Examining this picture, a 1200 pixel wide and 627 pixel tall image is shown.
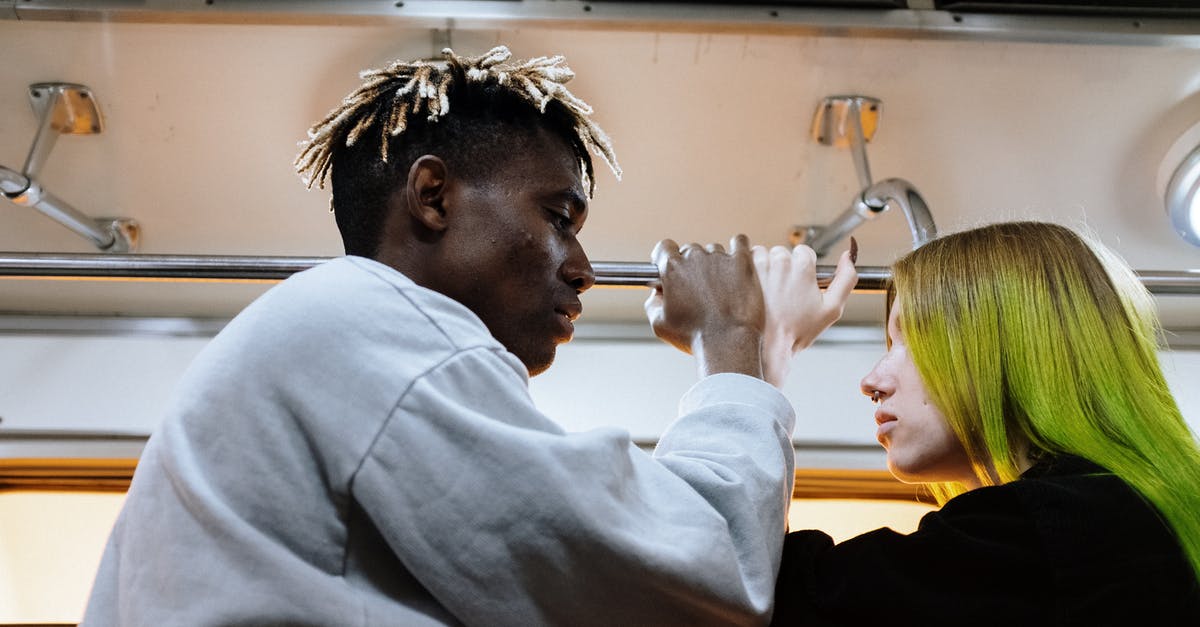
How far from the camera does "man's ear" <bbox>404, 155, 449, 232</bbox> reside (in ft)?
3.14

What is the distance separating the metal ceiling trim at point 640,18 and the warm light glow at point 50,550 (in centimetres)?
83

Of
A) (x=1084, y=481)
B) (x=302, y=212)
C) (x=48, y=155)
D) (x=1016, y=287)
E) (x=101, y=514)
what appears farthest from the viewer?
(x=101, y=514)

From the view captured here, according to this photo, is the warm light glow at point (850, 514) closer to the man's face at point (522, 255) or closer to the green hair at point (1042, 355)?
the green hair at point (1042, 355)

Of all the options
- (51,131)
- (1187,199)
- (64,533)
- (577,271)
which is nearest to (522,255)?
(577,271)

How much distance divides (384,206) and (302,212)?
2.70 feet

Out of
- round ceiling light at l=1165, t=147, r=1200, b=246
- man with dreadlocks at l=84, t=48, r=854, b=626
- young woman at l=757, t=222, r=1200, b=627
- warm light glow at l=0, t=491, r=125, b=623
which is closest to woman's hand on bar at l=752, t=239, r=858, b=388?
Answer: young woman at l=757, t=222, r=1200, b=627

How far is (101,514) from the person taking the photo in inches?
76.1

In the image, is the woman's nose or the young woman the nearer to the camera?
the young woman

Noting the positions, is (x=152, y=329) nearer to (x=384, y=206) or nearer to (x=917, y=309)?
(x=384, y=206)

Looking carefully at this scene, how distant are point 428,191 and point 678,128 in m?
0.74

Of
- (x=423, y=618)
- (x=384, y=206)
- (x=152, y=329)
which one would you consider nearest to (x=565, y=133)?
(x=384, y=206)

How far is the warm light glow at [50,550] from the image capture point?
1.83 m

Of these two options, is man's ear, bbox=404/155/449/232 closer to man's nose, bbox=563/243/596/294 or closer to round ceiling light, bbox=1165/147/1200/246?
man's nose, bbox=563/243/596/294

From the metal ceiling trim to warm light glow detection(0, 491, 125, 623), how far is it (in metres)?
0.83
